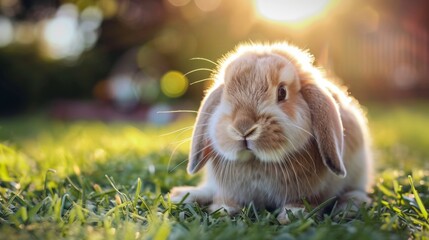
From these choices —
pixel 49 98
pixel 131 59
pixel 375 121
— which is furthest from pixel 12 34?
pixel 375 121

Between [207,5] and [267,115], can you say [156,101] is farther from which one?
[267,115]

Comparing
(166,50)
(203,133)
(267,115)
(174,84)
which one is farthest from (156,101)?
(267,115)

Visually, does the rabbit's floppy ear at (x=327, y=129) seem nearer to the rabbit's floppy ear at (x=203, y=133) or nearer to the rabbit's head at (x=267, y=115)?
the rabbit's head at (x=267, y=115)

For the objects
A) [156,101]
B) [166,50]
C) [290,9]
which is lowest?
[156,101]

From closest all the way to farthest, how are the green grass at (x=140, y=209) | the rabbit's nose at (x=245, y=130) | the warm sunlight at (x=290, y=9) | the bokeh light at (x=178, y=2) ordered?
1. the green grass at (x=140, y=209)
2. the rabbit's nose at (x=245, y=130)
3. the warm sunlight at (x=290, y=9)
4. the bokeh light at (x=178, y=2)

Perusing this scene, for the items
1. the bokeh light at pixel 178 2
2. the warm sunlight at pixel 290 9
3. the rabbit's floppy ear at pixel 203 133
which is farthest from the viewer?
the bokeh light at pixel 178 2

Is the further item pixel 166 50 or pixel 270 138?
pixel 166 50

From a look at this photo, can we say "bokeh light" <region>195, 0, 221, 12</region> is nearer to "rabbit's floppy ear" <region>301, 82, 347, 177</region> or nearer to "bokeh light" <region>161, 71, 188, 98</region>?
"bokeh light" <region>161, 71, 188, 98</region>

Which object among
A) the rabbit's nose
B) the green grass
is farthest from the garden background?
the rabbit's nose

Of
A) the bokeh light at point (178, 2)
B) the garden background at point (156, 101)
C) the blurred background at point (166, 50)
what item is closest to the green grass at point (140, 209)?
the garden background at point (156, 101)
